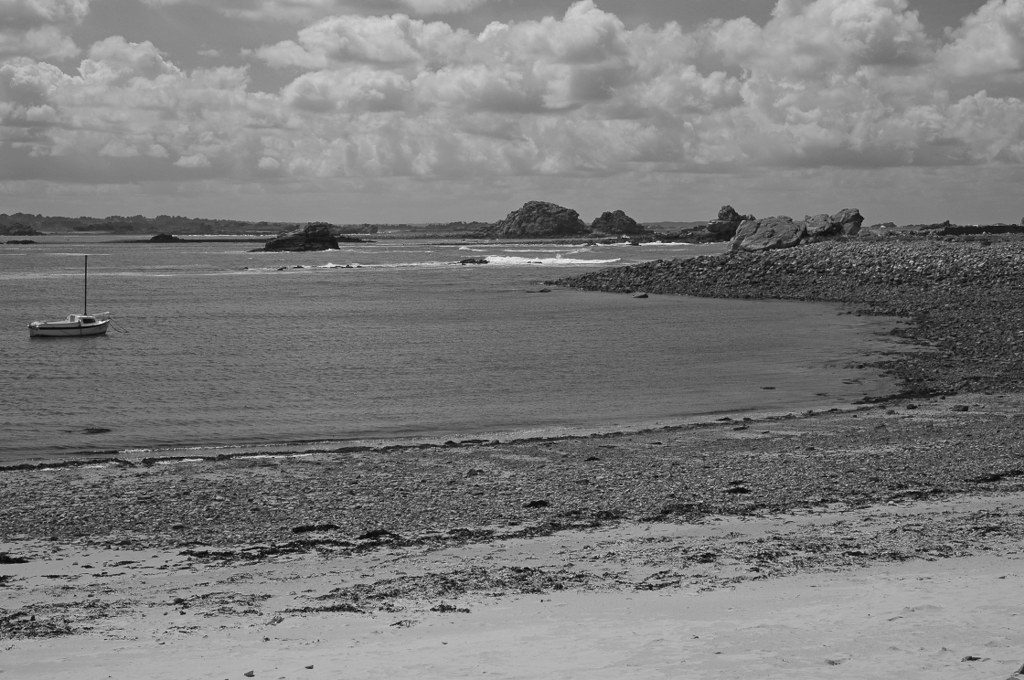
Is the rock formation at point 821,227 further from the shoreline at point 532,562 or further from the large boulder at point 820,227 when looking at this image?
the shoreline at point 532,562

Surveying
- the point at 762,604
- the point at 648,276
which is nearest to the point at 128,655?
the point at 762,604

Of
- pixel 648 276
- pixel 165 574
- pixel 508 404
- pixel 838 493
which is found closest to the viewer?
pixel 165 574

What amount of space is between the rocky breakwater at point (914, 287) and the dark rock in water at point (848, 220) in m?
29.7

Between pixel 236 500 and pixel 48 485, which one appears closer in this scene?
pixel 236 500

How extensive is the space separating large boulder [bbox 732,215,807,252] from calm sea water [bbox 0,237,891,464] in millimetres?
30192

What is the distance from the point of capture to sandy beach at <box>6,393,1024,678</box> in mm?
9602

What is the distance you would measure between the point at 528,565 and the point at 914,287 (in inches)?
2476

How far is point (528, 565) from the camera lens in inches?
513

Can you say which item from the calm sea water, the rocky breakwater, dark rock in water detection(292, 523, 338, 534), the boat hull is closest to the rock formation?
the rocky breakwater

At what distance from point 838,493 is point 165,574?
1002 centimetres

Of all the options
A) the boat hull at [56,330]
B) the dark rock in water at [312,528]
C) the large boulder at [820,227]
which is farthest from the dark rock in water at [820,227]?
Result: the dark rock in water at [312,528]

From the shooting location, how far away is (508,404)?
3062cm

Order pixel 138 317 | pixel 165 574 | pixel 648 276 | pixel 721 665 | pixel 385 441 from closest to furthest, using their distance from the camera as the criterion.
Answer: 1. pixel 721 665
2. pixel 165 574
3. pixel 385 441
4. pixel 138 317
5. pixel 648 276

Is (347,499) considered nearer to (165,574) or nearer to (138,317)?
(165,574)
